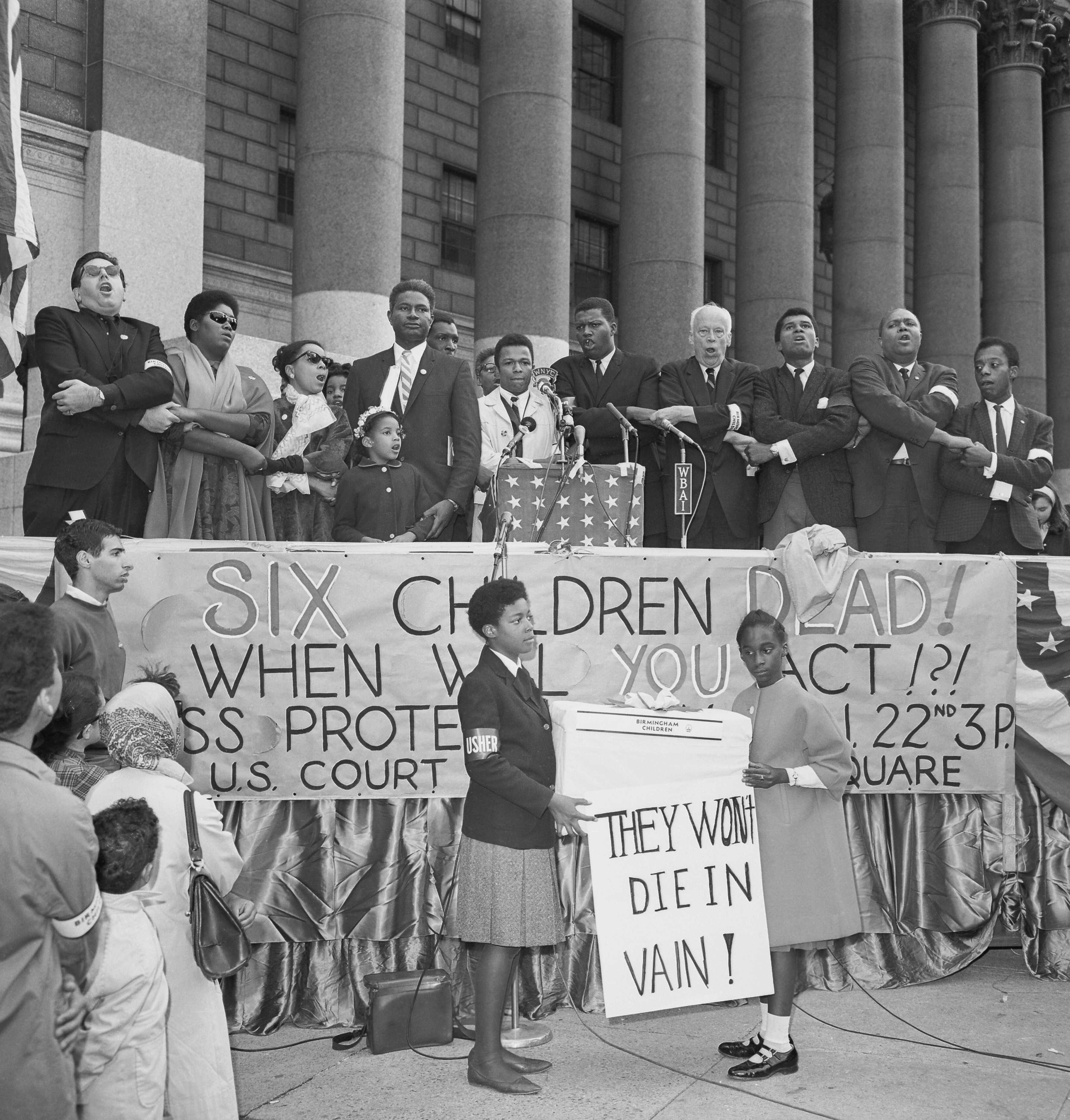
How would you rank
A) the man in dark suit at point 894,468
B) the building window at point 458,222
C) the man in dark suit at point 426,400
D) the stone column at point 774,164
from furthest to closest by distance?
the building window at point 458,222 < the stone column at point 774,164 < the man in dark suit at point 894,468 < the man in dark suit at point 426,400

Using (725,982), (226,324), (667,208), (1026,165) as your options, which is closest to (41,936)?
(725,982)

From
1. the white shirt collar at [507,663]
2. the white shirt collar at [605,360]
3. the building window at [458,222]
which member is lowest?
the white shirt collar at [507,663]

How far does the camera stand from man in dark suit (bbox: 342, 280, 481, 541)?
8.14 metres

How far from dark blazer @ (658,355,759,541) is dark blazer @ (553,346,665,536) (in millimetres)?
82

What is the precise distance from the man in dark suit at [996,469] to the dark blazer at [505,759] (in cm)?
402

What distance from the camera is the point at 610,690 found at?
7078mm

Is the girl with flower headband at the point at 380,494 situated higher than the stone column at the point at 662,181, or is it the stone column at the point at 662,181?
the stone column at the point at 662,181

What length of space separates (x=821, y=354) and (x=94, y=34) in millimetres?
19347

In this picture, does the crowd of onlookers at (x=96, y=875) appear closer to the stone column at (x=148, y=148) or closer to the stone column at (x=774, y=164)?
the stone column at (x=148, y=148)

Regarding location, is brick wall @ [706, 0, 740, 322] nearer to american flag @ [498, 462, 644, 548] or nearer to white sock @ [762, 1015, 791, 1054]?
american flag @ [498, 462, 644, 548]

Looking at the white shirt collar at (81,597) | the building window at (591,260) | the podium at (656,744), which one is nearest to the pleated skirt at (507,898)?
the podium at (656,744)

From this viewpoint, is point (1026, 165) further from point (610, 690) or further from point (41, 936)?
point (41, 936)

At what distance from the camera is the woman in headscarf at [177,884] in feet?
15.5

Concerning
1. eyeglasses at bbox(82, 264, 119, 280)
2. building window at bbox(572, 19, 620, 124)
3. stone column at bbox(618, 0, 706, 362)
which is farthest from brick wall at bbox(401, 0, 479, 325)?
eyeglasses at bbox(82, 264, 119, 280)
